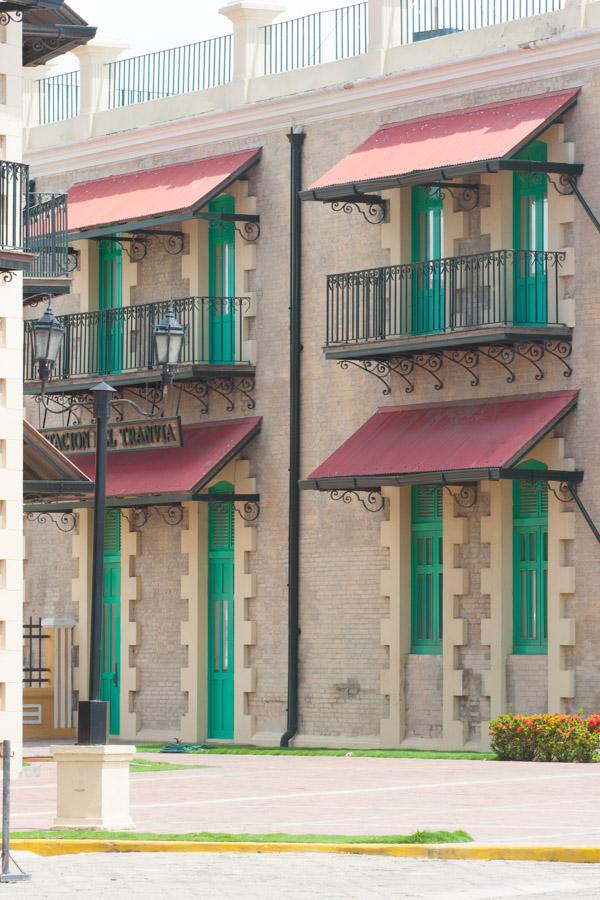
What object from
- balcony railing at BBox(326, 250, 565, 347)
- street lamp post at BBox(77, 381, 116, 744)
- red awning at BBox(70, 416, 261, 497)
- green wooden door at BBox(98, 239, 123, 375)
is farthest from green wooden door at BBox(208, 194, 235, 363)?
street lamp post at BBox(77, 381, 116, 744)

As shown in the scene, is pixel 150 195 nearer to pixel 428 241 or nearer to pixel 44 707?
pixel 428 241

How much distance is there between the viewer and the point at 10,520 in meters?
25.0

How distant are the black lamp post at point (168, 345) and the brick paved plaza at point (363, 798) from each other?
201 inches

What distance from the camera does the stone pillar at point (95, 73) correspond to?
124 ft

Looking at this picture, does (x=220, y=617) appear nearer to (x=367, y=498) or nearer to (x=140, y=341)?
(x=367, y=498)

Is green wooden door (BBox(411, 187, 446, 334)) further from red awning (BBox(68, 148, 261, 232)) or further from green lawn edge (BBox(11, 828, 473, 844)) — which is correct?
green lawn edge (BBox(11, 828, 473, 844))

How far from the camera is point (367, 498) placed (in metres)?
Result: 32.2

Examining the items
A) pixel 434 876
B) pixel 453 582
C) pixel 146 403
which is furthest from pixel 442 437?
pixel 434 876

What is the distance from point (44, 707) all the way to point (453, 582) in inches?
356

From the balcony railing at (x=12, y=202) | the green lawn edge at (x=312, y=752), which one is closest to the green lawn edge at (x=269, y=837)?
the balcony railing at (x=12, y=202)

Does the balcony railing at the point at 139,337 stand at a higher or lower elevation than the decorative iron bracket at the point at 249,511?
higher

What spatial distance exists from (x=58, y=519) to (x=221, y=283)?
5602mm

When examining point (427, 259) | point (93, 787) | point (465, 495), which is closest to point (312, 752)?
point (465, 495)

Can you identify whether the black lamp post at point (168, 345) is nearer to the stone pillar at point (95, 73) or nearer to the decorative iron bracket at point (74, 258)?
the decorative iron bracket at point (74, 258)
